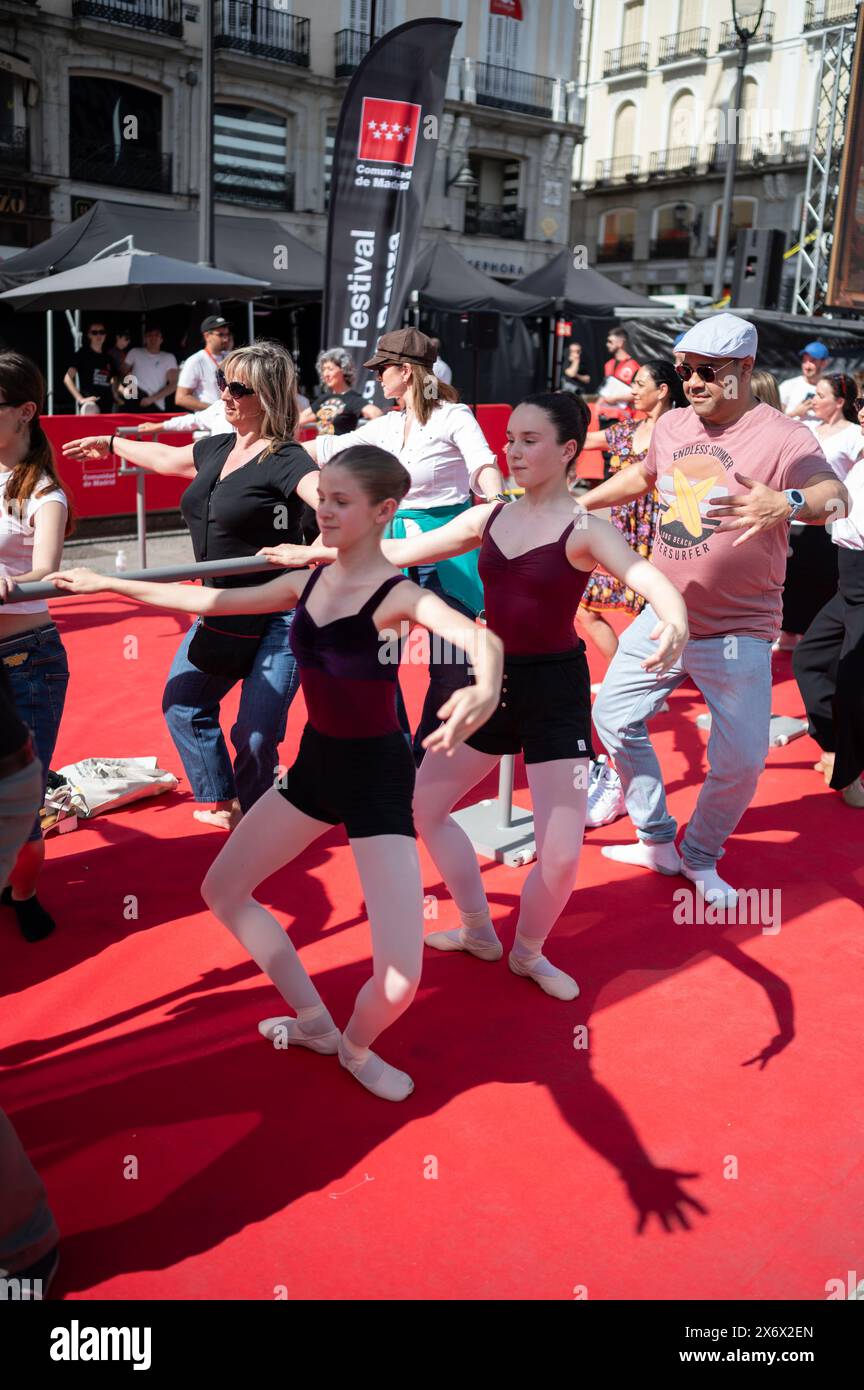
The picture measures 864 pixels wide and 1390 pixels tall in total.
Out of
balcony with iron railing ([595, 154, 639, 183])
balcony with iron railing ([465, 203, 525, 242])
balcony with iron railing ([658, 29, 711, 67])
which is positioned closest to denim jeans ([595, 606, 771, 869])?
balcony with iron railing ([465, 203, 525, 242])

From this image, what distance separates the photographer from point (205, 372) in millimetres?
10117

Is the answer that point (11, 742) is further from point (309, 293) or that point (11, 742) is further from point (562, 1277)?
point (309, 293)

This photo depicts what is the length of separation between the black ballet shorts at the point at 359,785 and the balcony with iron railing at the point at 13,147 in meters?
26.9

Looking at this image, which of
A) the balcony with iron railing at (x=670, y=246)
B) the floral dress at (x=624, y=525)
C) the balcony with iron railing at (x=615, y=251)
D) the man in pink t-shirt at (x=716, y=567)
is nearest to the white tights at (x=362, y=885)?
the man in pink t-shirt at (x=716, y=567)

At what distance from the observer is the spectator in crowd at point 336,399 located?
8.14 meters

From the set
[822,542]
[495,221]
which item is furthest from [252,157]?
[822,542]

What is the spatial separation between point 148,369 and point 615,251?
130 feet

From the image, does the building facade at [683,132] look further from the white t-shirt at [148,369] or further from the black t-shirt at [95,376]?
the black t-shirt at [95,376]

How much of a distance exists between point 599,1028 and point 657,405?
3485mm

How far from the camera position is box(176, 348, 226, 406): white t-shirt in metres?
10.0

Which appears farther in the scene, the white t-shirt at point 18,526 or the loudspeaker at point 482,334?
the loudspeaker at point 482,334

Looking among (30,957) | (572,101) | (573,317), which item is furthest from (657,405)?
(572,101)

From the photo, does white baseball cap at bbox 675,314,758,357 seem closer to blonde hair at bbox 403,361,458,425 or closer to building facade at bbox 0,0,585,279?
blonde hair at bbox 403,361,458,425

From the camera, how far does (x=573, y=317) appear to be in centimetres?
2255
